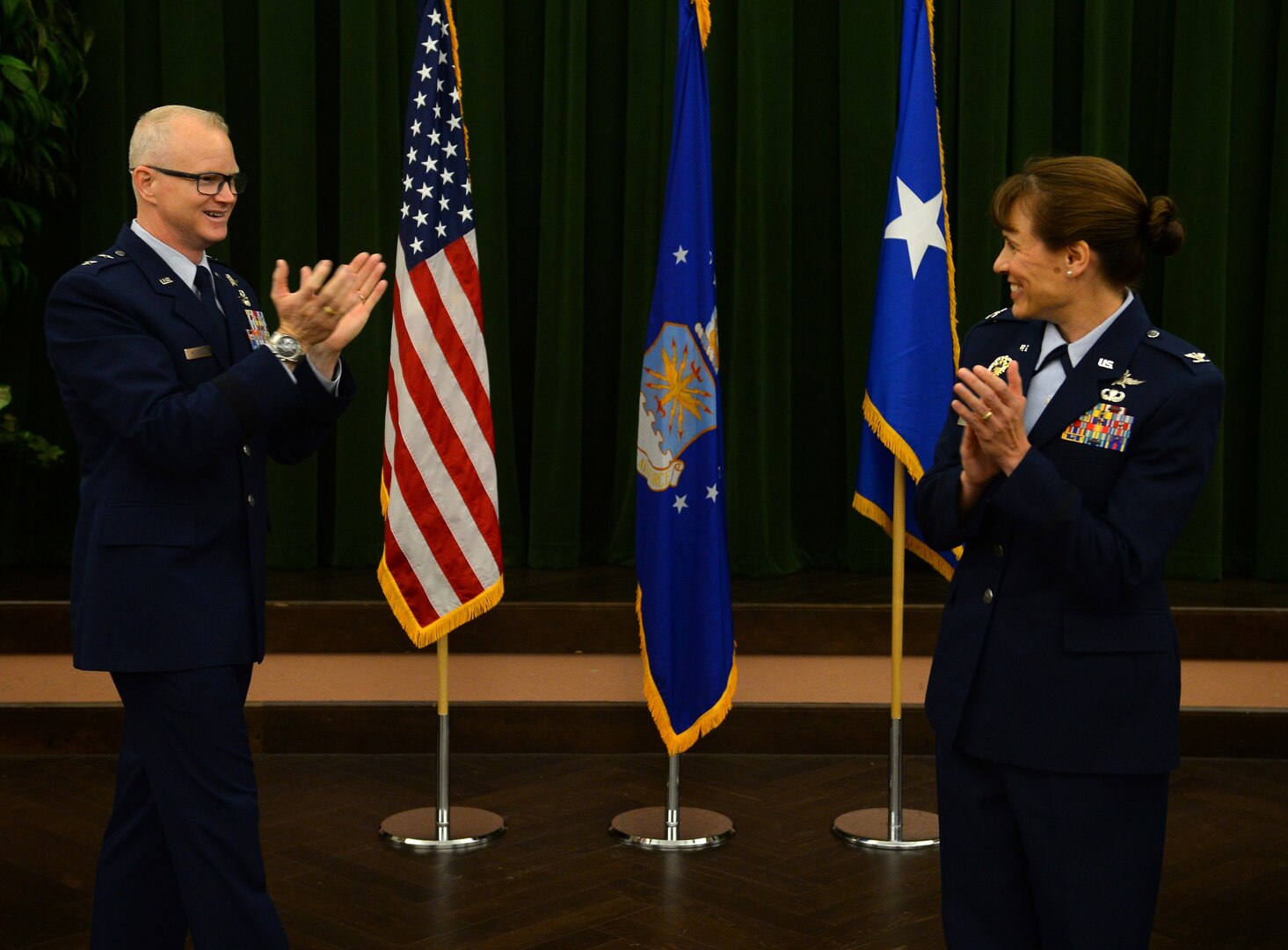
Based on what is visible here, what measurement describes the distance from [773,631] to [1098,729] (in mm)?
2728

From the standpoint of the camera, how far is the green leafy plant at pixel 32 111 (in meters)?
4.80

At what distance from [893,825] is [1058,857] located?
181 centimetres

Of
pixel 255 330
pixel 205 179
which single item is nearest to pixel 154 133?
pixel 205 179

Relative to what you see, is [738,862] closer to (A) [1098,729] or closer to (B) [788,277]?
(A) [1098,729]

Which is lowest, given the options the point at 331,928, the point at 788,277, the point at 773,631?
the point at 331,928

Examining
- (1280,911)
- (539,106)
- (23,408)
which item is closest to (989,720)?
(1280,911)

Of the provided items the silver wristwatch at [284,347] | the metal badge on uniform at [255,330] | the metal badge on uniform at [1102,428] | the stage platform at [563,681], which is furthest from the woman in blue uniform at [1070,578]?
the stage platform at [563,681]

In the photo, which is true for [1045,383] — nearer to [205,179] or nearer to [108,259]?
[205,179]

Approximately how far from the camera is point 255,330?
2689 mm

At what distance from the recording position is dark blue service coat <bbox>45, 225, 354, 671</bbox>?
2.33 meters

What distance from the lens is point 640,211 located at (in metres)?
5.63

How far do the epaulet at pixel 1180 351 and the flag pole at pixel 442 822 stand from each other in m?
2.31

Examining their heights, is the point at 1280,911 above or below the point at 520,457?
below

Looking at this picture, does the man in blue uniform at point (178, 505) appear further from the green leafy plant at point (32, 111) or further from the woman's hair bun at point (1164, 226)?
the green leafy plant at point (32, 111)
